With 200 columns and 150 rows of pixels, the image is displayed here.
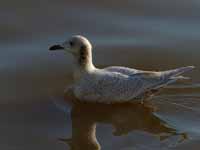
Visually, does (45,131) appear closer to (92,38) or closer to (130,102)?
(130,102)

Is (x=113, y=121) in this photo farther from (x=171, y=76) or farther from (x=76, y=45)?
(x=76, y=45)

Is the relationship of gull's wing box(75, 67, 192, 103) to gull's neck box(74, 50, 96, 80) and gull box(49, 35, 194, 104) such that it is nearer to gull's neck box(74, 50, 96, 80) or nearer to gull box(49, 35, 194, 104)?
gull box(49, 35, 194, 104)

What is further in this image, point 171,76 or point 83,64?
point 83,64

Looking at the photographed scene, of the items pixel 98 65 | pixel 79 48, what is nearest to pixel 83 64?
pixel 79 48

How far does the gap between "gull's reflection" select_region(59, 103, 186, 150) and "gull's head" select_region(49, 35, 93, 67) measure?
543 millimetres

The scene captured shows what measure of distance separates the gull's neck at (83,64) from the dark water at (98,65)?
0.33m

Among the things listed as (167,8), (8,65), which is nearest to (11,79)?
(8,65)

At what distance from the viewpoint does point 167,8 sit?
10.1m

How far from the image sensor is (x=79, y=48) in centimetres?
790

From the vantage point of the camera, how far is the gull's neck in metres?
7.96

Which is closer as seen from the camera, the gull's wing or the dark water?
the dark water

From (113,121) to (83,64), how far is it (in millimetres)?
846

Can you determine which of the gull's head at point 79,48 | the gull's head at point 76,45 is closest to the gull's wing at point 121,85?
the gull's head at point 79,48

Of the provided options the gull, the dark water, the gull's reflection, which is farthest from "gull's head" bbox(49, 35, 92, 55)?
the gull's reflection
